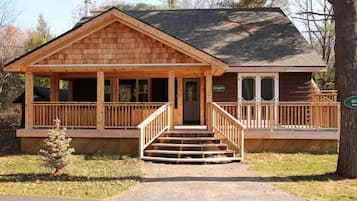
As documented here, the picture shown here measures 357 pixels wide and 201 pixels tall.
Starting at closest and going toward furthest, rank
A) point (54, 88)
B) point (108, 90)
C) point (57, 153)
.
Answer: point (57, 153) < point (54, 88) < point (108, 90)

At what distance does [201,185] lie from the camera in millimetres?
9359

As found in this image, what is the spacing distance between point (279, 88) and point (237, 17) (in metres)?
6.02

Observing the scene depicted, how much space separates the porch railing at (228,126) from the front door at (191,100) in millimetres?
4519

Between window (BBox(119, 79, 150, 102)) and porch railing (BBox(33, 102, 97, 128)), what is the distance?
3284mm

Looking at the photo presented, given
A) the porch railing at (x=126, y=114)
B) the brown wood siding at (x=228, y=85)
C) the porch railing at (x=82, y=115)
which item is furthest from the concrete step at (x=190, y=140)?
the brown wood siding at (x=228, y=85)

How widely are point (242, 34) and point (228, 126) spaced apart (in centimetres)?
750

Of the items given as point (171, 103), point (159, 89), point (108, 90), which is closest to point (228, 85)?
point (159, 89)

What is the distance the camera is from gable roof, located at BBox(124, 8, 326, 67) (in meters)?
17.1

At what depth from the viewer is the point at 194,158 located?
12625 mm

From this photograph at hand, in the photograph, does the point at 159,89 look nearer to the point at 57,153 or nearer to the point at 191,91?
the point at 191,91

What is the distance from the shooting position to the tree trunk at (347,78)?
33.7ft

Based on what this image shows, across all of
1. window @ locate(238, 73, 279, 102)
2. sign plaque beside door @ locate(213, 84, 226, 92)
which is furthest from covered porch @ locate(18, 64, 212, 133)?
window @ locate(238, 73, 279, 102)

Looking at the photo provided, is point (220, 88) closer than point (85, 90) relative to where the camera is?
Yes

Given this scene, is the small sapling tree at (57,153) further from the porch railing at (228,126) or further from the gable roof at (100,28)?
the porch railing at (228,126)
